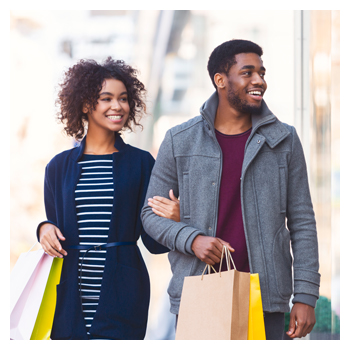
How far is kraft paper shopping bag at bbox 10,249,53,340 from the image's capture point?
104 inches

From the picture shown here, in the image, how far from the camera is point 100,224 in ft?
9.09

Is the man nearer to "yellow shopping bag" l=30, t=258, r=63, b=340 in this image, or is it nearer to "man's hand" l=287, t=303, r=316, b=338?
"man's hand" l=287, t=303, r=316, b=338

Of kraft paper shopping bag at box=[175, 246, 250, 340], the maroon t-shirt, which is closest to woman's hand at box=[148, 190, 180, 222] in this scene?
the maroon t-shirt

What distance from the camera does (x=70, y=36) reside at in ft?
15.9

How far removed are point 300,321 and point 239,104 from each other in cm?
104

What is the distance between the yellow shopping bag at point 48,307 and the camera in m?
2.66

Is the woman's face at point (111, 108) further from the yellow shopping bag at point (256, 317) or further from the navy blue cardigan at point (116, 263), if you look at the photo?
the yellow shopping bag at point (256, 317)

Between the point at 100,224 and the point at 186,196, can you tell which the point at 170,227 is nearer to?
the point at 186,196

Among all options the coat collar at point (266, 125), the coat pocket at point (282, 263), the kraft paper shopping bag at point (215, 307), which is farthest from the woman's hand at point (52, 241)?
the coat pocket at point (282, 263)

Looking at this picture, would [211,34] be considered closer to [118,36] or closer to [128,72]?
[118,36]

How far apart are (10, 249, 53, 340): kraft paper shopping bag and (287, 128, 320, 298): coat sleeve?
1222mm

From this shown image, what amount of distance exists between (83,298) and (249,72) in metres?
1.39

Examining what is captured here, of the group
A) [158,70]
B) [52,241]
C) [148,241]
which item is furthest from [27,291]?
[158,70]

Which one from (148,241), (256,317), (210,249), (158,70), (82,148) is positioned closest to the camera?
(256,317)
